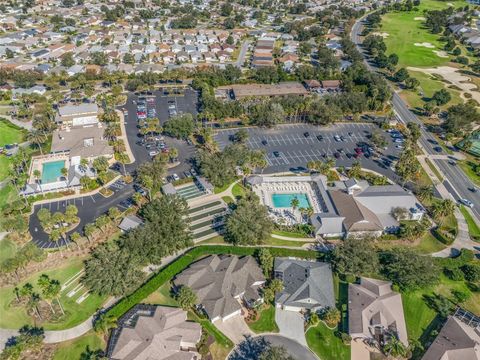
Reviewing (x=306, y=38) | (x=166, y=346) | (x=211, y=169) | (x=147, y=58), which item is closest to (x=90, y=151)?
(x=211, y=169)

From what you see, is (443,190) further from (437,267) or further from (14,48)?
(14,48)

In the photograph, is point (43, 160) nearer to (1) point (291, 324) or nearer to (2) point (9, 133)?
(2) point (9, 133)

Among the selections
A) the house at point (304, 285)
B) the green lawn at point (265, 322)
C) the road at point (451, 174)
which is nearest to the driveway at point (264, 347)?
the green lawn at point (265, 322)

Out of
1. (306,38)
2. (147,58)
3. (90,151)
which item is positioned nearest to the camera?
(90,151)

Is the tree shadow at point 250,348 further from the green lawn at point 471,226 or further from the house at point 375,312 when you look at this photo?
the green lawn at point 471,226

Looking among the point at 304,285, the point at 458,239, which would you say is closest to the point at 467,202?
the point at 458,239

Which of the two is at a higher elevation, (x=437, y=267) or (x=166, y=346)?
(x=437, y=267)
